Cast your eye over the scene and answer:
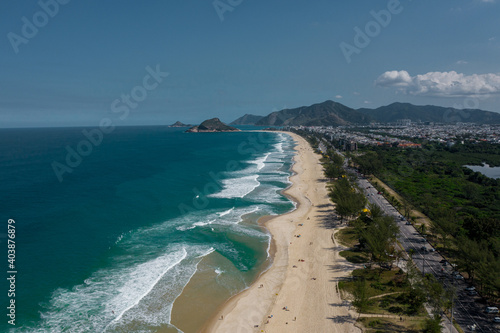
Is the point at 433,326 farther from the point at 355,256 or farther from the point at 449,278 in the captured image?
the point at 355,256

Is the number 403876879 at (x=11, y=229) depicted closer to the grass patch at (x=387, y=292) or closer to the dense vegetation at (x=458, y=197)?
the grass patch at (x=387, y=292)

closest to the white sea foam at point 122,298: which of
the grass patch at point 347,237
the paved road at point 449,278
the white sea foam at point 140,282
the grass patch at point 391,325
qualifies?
the white sea foam at point 140,282

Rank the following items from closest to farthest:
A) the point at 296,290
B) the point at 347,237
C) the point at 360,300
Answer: the point at 360,300
the point at 296,290
the point at 347,237

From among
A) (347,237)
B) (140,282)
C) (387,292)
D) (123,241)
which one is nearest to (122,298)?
(140,282)

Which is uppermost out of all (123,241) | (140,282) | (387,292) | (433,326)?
(123,241)

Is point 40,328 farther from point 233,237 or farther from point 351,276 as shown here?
point 351,276

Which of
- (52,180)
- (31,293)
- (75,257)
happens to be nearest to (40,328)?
(31,293)
